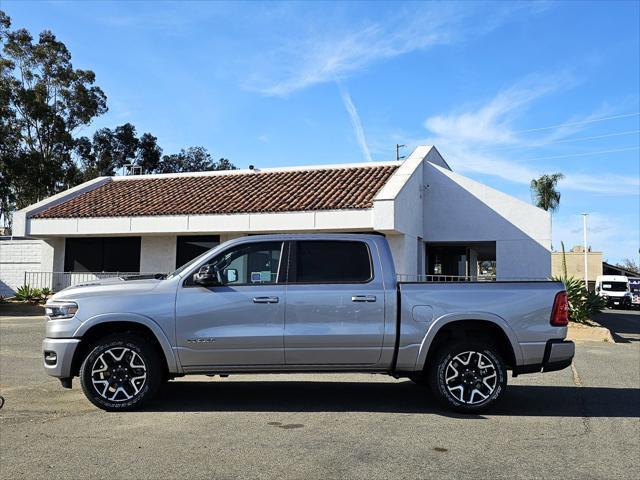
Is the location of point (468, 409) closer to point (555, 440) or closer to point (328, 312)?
point (555, 440)

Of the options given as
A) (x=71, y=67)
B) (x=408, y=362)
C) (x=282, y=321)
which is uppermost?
(x=71, y=67)

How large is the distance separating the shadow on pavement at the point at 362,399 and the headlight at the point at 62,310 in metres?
1.44

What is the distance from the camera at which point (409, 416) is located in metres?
6.54

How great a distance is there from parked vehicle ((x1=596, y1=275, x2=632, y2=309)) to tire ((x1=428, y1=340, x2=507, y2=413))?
36851mm

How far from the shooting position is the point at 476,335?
6.94 m

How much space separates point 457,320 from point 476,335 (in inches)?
17.5

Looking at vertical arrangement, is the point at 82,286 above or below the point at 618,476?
above

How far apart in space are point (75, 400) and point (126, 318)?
170 centimetres

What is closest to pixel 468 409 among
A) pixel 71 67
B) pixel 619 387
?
pixel 619 387

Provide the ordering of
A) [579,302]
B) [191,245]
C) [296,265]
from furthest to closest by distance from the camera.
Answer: [191,245] → [579,302] → [296,265]

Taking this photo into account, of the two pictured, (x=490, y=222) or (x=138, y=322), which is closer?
(x=138, y=322)

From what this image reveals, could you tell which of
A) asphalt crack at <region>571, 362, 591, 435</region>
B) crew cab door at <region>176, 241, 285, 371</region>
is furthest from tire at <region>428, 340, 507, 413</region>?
crew cab door at <region>176, 241, 285, 371</region>

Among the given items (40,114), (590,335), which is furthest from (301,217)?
(40,114)

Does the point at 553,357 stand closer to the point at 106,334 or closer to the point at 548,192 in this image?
the point at 106,334
